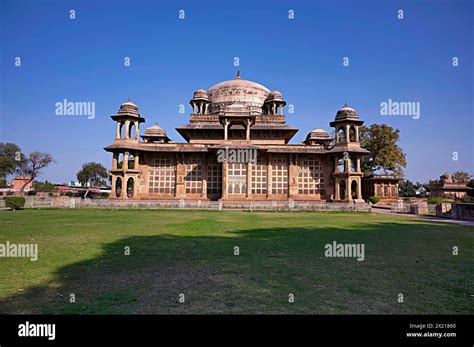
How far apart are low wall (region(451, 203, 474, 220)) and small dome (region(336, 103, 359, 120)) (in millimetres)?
13966

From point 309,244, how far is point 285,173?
24.1 m

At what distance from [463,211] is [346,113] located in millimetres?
15258

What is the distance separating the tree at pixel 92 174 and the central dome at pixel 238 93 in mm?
58784

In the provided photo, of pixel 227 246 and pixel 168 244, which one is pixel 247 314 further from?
pixel 168 244

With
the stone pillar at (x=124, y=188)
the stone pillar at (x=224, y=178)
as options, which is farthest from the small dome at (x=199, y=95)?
the stone pillar at (x=124, y=188)

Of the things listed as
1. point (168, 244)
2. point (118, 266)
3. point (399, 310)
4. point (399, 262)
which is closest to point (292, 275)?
point (399, 310)

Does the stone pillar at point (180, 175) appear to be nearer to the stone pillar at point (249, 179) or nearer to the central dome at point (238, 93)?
the stone pillar at point (249, 179)

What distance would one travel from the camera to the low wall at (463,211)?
20453 millimetres

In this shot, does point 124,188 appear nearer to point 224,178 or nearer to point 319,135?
point 224,178

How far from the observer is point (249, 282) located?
5.03m

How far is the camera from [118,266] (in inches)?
237

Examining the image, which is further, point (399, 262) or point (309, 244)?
point (309, 244)

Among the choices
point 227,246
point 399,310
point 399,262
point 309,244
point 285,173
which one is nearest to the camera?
point 399,310

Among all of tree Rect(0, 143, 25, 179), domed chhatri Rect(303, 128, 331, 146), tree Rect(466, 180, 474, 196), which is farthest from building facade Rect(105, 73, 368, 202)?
tree Rect(0, 143, 25, 179)
